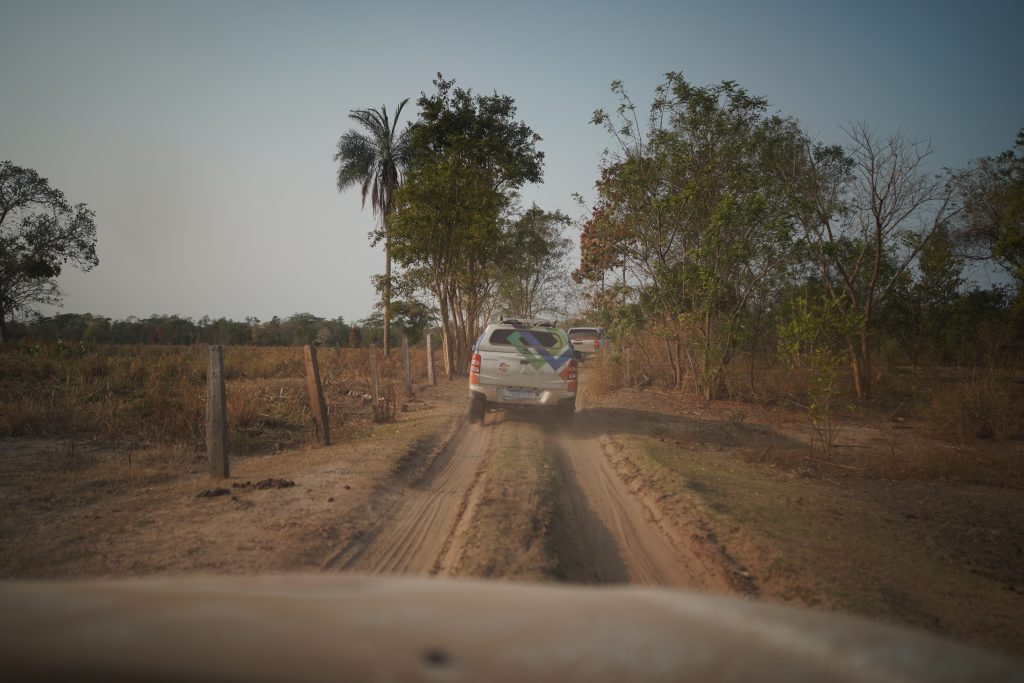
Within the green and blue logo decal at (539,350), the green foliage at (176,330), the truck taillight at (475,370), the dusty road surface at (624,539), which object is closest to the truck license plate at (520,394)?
the green and blue logo decal at (539,350)

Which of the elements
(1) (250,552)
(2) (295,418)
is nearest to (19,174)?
(2) (295,418)

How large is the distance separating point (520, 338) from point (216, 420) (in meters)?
6.10

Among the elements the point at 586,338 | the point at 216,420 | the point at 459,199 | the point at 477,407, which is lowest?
the point at 477,407

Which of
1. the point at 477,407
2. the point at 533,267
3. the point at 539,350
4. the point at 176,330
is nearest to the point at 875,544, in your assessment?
the point at 539,350

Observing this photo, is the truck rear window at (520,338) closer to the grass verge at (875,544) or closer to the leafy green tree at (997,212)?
the grass verge at (875,544)

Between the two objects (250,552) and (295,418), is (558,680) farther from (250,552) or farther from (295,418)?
(295,418)

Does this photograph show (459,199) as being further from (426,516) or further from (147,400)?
(426,516)

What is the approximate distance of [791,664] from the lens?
0.90 meters

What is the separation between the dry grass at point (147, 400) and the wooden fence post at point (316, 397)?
2.33 ft

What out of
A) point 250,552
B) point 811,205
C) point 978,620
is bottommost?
point 978,620

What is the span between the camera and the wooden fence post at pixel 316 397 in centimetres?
888

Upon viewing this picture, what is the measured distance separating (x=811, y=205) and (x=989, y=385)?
17.4 feet

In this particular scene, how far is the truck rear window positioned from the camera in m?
11.2

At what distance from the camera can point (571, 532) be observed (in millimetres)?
5180
